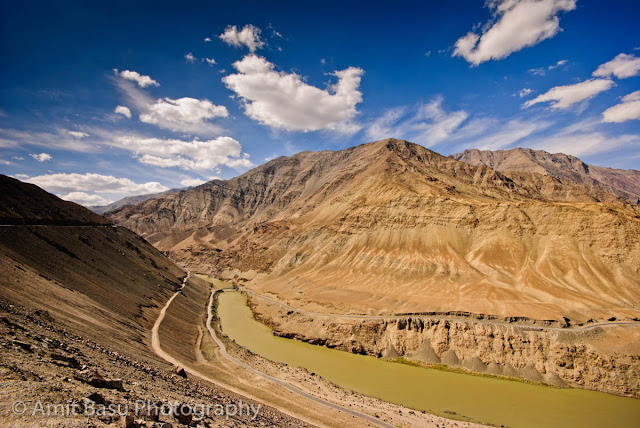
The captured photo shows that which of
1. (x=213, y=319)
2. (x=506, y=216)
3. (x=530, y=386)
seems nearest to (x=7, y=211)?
(x=213, y=319)

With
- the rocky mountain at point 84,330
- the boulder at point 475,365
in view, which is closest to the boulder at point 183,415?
the rocky mountain at point 84,330

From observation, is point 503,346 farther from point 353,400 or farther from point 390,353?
point 353,400

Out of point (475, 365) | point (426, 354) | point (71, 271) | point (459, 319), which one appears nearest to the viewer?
point (71, 271)

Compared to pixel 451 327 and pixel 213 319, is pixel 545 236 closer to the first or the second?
pixel 451 327

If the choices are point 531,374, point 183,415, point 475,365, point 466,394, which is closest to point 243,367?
point 183,415

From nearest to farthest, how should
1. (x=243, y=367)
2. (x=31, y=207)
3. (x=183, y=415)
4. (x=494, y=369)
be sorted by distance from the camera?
(x=183, y=415)
(x=243, y=367)
(x=494, y=369)
(x=31, y=207)

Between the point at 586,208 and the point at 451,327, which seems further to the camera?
the point at 586,208
